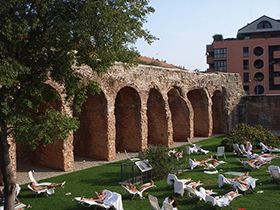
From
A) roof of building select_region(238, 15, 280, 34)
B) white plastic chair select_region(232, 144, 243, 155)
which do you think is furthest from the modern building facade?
white plastic chair select_region(232, 144, 243, 155)

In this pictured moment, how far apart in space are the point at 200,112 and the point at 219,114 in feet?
9.57

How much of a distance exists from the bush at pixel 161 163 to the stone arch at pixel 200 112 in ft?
46.1

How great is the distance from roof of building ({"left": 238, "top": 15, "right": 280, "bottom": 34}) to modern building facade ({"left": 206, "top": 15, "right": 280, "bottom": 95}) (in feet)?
14.6

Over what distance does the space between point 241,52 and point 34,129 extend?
4622cm

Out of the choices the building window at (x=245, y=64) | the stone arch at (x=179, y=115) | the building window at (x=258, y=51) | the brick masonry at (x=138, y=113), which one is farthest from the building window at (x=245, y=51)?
the stone arch at (x=179, y=115)

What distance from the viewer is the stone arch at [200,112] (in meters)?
26.5

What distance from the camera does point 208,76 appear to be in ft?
88.2

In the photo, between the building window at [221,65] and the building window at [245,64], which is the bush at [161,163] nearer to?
the building window at [221,65]

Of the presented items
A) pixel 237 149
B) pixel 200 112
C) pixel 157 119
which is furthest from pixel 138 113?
pixel 200 112

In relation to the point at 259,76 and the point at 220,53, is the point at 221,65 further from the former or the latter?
the point at 259,76

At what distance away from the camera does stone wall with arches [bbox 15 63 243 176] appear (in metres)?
16.0

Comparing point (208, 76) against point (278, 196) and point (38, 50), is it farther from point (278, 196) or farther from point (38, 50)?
point (38, 50)

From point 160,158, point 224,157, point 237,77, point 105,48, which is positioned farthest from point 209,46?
point 105,48

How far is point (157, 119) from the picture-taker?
22094mm
